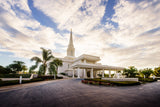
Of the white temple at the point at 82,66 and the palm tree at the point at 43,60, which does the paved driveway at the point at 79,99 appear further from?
the white temple at the point at 82,66

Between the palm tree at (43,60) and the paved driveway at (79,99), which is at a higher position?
the palm tree at (43,60)

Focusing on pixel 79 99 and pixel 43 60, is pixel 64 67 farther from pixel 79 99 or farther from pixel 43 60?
pixel 79 99

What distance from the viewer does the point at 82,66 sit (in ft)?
86.6

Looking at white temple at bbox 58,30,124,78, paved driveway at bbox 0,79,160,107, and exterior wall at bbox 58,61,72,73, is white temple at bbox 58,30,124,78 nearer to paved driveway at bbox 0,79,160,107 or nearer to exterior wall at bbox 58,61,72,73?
exterior wall at bbox 58,61,72,73

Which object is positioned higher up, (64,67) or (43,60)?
(43,60)

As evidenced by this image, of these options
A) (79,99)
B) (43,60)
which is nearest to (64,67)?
(43,60)

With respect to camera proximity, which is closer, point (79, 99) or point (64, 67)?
point (79, 99)

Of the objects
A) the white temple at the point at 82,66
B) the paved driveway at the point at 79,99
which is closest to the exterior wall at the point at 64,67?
the white temple at the point at 82,66

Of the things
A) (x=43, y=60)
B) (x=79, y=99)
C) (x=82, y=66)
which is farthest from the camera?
(x=82, y=66)

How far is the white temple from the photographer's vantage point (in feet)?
93.6

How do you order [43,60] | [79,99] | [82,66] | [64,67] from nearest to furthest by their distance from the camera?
[79,99] → [43,60] → [82,66] → [64,67]

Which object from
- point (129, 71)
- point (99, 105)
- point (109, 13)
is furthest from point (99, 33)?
point (129, 71)

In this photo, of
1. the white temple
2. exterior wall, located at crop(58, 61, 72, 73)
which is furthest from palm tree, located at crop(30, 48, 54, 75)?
exterior wall, located at crop(58, 61, 72, 73)

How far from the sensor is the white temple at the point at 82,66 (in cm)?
2852
